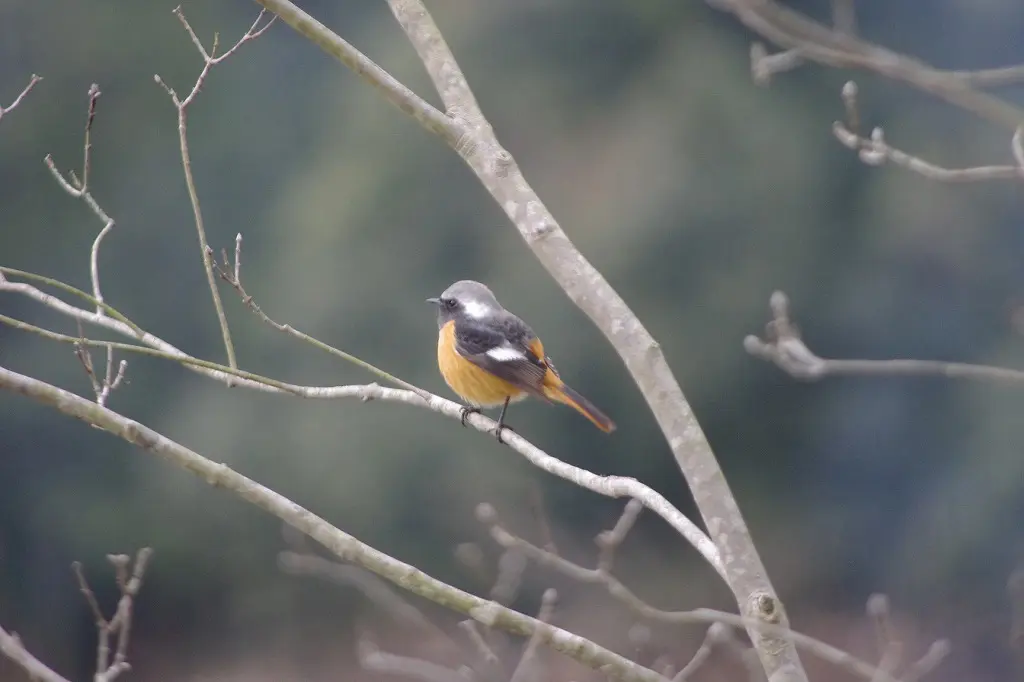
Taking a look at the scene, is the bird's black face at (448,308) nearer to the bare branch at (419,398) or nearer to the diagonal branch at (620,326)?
the bare branch at (419,398)

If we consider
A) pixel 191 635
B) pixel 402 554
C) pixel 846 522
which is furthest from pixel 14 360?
pixel 846 522

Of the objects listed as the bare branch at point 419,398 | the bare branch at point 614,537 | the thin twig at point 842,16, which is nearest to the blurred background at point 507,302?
the bare branch at point 419,398

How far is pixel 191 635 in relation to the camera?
12.1m

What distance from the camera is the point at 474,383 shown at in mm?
5148

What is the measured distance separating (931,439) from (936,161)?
2.91m

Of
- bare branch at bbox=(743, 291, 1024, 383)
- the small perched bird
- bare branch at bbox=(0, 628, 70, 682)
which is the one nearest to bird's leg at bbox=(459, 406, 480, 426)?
the small perched bird

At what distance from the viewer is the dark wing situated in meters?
5.07

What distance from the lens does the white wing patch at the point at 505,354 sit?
16.8 feet

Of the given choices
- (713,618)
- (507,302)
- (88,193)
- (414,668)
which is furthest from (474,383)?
(507,302)

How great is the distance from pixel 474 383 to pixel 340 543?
102 inches

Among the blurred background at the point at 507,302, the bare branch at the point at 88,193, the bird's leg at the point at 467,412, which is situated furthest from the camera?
the blurred background at the point at 507,302

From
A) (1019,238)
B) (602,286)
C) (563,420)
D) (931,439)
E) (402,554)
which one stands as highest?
(1019,238)

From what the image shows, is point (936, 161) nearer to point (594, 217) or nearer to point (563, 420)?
point (594, 217)

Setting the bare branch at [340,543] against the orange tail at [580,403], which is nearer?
the bare branch at [340,543]
